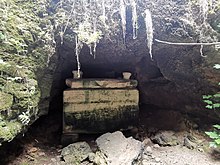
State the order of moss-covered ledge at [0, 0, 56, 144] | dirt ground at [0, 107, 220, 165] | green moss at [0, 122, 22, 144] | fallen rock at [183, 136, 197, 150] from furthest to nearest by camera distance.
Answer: fallen rock at [183, 136, 197, 150] → dirt ground at [0, 107, 220, 165] → moss-covered ledge at [0, 0, 56, 144] → green moss at [0, 122, 22, 144]

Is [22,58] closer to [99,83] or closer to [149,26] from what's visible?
[99,83]

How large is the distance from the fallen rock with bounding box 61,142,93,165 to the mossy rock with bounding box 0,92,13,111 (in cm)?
181

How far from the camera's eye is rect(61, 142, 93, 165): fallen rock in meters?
3.80

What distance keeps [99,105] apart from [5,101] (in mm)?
2417

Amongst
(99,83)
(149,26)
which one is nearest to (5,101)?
(99,83)

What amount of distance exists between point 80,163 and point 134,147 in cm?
104

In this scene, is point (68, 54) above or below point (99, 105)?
above

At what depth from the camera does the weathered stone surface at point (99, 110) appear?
4461mm

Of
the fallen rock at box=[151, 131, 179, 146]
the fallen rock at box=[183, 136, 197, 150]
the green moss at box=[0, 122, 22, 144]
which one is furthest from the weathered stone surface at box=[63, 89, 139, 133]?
the green moss at box=[0, 122, 22, 144]

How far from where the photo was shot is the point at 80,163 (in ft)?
12.3

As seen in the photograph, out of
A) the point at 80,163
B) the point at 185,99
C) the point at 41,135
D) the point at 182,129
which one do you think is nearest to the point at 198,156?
the point at 182,129

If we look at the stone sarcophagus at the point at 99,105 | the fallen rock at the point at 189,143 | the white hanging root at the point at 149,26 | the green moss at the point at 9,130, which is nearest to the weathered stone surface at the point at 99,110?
the stone sarcophagus at the point at 99,105

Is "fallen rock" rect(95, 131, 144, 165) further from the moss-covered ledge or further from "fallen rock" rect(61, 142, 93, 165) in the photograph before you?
the moss-covered ledge

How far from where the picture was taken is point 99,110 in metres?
4.66
